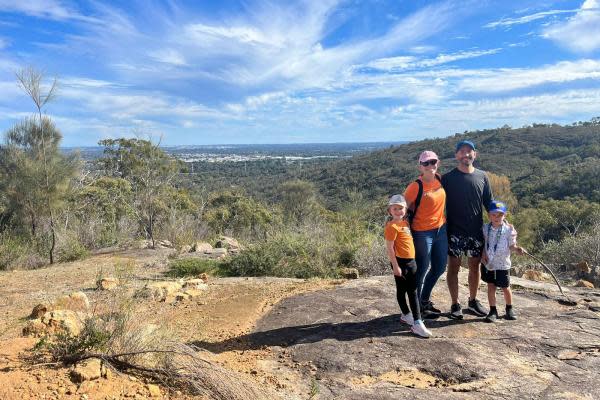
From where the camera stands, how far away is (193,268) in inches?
294

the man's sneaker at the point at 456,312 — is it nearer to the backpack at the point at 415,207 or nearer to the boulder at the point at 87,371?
the backpack at the point at 415,207

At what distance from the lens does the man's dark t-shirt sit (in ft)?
14.2

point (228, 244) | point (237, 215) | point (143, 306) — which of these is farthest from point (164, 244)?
point (237, 215)

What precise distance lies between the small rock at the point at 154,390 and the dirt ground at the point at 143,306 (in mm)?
25

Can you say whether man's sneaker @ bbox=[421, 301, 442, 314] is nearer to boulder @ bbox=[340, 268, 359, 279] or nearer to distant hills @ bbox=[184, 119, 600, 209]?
boulder @ bbox=[340, 268, 359, 279]

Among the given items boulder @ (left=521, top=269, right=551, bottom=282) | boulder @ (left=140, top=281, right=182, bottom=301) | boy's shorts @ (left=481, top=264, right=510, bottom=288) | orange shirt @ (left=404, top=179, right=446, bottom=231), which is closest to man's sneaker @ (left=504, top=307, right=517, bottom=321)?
boy's shorts @ (left=481, top=264, right=510, bottom=288)

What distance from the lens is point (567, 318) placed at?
4637 millimetres

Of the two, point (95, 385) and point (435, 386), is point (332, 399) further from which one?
point (95, 385)

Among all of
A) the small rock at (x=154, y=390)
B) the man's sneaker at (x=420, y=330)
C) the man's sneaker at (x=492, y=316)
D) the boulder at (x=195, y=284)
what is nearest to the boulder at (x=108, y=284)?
the boulder at (x=195, y=284)

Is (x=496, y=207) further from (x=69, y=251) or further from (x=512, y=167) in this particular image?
(x=512, y=167)

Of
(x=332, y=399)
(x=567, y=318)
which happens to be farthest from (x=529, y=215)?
(x=332, y=399)

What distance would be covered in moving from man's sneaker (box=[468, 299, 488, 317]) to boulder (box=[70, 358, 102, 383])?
359cm

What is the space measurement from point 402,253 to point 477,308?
129 cm

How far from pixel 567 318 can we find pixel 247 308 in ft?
11.5
